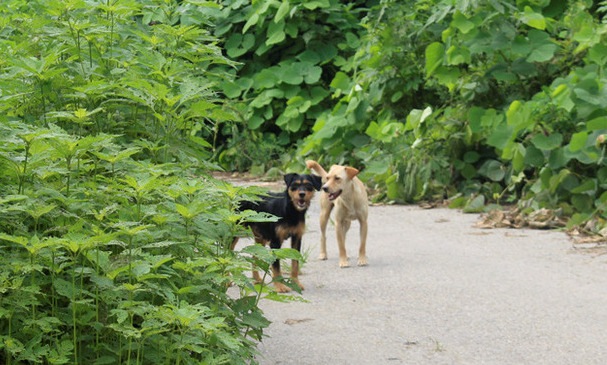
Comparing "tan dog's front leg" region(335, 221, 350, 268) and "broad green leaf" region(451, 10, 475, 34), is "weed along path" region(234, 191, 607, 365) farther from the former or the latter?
"broad green leaf" region(451, 10, 475, 34)

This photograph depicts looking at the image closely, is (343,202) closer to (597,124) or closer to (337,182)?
(337,182)

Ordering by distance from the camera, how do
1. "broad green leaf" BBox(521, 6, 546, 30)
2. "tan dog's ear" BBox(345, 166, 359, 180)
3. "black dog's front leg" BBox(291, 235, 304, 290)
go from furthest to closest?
"broad green leaf" BBox(521, 6, 546, 30), "tan dog's ear" BBox(345, 166, 359, 180), "black dog's front leg" BBox(291, 235, 304, 290)

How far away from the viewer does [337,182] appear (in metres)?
7.75

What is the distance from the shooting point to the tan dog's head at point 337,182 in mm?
7684

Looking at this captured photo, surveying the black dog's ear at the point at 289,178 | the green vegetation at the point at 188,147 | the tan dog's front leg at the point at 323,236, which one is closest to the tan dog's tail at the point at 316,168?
the tan dog's front leg at the point at 323,236

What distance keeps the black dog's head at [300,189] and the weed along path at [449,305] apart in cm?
53

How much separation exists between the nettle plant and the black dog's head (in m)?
2.33

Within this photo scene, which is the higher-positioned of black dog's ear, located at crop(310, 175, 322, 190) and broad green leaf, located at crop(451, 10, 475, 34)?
broad green leaf, located at crop(451, 10, 475, 34)

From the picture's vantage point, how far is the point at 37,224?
362cm

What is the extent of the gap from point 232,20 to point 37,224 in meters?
11.8

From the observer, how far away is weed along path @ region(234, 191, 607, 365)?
5.01 metres

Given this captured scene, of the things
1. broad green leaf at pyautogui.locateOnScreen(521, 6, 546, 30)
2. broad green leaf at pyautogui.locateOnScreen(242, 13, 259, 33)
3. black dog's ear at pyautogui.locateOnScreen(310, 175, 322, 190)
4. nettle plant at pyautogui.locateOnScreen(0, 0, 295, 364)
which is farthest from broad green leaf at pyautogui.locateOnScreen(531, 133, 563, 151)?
nettle plant at pyautogui.locateOnScreen(0, 0, 295, 364)

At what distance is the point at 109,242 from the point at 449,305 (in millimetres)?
3204

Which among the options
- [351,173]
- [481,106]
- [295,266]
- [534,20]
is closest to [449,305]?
[295,266]
